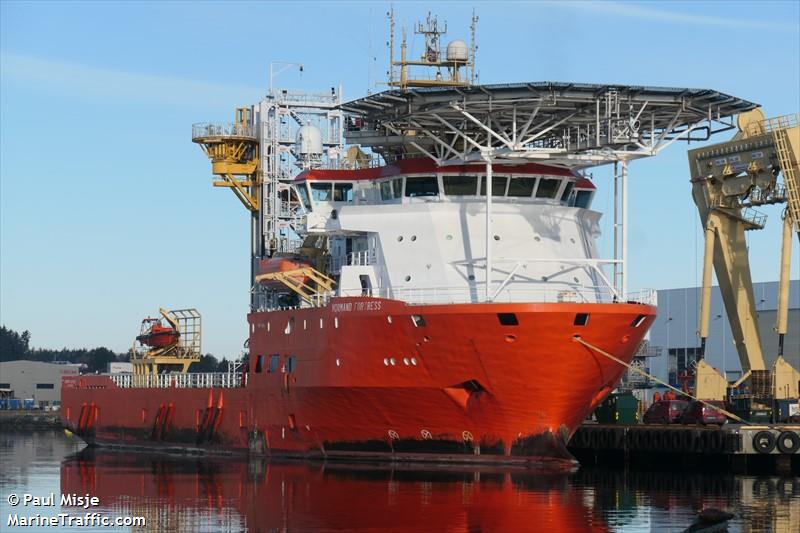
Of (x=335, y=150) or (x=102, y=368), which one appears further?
(x=102, y=368)

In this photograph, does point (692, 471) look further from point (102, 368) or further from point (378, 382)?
point (102, 368)

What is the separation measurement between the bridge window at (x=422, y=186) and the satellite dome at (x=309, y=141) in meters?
12.6

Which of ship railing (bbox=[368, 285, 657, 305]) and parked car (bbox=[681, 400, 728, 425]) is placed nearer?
ship railing (bbox=[368, 285, 657, 305])

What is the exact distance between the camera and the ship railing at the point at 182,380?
2301 inches

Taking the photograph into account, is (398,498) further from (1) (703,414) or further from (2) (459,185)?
(1) (703,414)

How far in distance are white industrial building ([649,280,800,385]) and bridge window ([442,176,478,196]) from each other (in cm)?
3100

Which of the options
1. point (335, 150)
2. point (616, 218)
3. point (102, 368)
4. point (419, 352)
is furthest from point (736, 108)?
point (102, 368)

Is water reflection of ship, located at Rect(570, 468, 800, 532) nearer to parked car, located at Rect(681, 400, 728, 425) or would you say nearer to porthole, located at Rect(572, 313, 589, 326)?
parked car, located at Rect(681, 400, 728, 425)

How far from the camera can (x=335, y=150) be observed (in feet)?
210

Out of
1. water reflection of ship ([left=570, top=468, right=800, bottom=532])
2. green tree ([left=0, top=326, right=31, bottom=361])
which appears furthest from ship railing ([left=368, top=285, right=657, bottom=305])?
green tree ([left=0, top=326, right=31, bottom=361])

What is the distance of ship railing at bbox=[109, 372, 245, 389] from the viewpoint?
58438 mm

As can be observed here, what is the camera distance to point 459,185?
49469 mm

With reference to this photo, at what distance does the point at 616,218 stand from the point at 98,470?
66.5 feet

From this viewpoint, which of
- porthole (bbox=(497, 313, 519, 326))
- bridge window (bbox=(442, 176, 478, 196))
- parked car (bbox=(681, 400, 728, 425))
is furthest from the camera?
parked car (bbox=(681, 400, 728, 425))
